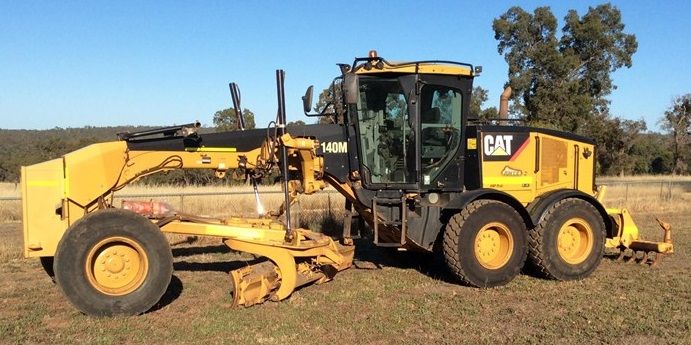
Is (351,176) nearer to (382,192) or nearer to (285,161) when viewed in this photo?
(382,192)

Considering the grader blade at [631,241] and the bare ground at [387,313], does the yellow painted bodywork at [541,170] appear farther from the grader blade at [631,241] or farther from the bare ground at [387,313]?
the bare ground at [387,313]

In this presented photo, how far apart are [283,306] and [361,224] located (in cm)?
276

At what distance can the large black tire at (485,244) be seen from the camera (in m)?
7.83

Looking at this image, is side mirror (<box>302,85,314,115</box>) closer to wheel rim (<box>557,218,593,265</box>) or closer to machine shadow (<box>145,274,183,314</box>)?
machine shadow (<box>145,274,183,314</box>)

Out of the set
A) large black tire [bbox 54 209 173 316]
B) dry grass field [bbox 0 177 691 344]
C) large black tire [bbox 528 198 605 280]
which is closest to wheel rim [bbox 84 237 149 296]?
large black tire [bbox 54 209 173 316]

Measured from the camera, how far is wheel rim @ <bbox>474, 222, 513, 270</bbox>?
8055mm

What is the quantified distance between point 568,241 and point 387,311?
10.9 feet

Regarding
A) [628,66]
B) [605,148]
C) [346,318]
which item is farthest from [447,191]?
[605,148]

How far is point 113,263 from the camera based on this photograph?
20.7ft

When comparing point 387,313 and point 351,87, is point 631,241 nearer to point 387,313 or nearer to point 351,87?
point 387,313

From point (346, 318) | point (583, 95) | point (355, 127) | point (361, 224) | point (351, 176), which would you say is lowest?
point (346, 318)

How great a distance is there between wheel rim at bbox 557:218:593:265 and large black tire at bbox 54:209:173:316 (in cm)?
527

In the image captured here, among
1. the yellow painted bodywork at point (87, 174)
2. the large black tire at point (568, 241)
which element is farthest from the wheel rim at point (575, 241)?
the yellow painted bodywork at point (87, 174)

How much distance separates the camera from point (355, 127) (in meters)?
7.88
